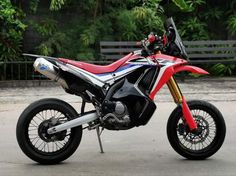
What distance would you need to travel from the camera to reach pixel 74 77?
548cm

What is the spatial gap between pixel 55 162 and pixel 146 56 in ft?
4.96

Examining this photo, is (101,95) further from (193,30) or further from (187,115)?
(193,30)

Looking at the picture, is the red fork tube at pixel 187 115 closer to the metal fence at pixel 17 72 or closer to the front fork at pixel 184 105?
the front fork at pixel 184 105

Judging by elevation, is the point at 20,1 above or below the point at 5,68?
above

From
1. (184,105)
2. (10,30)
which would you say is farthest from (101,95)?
(10,30)

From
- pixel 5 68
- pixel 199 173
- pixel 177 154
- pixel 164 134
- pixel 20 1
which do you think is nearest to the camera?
pixel 199 173

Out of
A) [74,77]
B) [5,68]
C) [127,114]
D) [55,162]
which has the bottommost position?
[5,68]

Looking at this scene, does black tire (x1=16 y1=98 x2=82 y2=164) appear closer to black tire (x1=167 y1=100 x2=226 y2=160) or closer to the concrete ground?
the concrete ground

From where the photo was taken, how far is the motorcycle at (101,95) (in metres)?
5.48

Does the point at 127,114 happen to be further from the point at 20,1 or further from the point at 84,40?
the point at 20,1

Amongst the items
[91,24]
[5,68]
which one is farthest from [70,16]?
[5,68]

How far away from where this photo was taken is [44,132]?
18.2 feet

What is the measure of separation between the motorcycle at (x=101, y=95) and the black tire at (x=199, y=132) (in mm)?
137

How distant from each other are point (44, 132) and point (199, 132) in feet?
5.60
